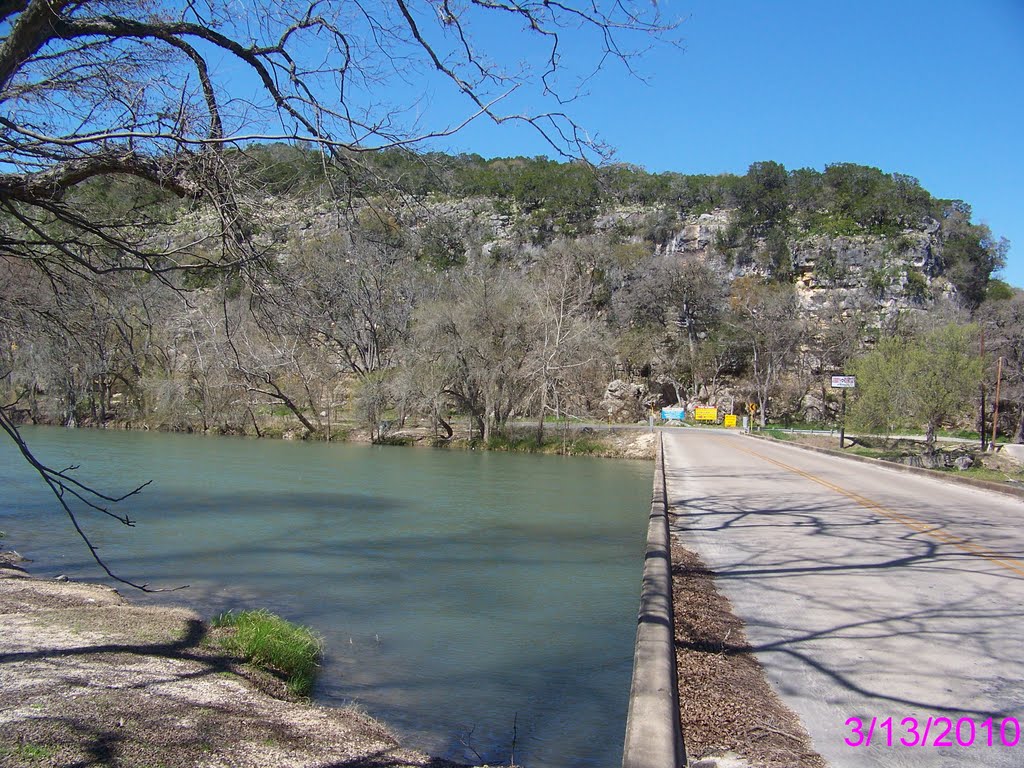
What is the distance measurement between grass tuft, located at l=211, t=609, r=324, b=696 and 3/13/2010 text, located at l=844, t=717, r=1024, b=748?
4.48m

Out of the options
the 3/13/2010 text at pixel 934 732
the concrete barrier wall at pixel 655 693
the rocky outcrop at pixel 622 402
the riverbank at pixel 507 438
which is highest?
the rocky outcrop at pixel 622 402

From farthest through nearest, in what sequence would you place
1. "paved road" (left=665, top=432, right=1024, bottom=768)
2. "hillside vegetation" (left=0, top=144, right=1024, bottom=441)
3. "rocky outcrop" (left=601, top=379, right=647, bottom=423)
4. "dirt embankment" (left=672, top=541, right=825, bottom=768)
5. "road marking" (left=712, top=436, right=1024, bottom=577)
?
"rocky outcrop" (left=601, top=379, right=647, bottom=423) < "road marking" (left=712, top=436, right=1024, bottom=577) < "hillside vegetation" (left=0, top=144, right=1024, bottom=441) < "paved road" (left=665, top=432, right=1024, bottom=768) < "dirt embankment" (left=672, top=541, right=825, bottom=768)

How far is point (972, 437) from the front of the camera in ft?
180

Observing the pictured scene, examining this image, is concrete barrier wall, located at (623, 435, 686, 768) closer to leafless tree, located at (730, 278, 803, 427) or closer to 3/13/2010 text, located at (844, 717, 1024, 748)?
3/13/2010 text, located at (844, 717, 1024, 748)

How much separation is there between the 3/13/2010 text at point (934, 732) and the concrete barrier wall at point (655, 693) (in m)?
0.92

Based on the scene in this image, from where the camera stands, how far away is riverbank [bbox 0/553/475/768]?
4.50 meters

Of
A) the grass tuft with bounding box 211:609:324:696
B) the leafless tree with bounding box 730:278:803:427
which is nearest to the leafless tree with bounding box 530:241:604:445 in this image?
the leafless tree with bounding box 730:278:803:427

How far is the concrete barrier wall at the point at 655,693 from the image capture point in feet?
11.1

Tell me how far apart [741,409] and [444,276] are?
1455 inches

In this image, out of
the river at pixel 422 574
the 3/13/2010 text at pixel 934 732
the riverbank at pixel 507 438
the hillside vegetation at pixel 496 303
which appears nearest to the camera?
the 3/13/2010 text at pixel 934 732

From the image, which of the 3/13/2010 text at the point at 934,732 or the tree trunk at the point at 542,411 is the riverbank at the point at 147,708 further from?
the tree trunk at the point at 542,411

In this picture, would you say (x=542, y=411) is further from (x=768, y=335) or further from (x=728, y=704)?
(x=728, y=704)

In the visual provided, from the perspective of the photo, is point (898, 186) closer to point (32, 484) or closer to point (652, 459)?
point (652, 459)

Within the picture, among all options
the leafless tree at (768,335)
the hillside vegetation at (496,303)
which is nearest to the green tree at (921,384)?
the hillside vegetation at (496,303)
